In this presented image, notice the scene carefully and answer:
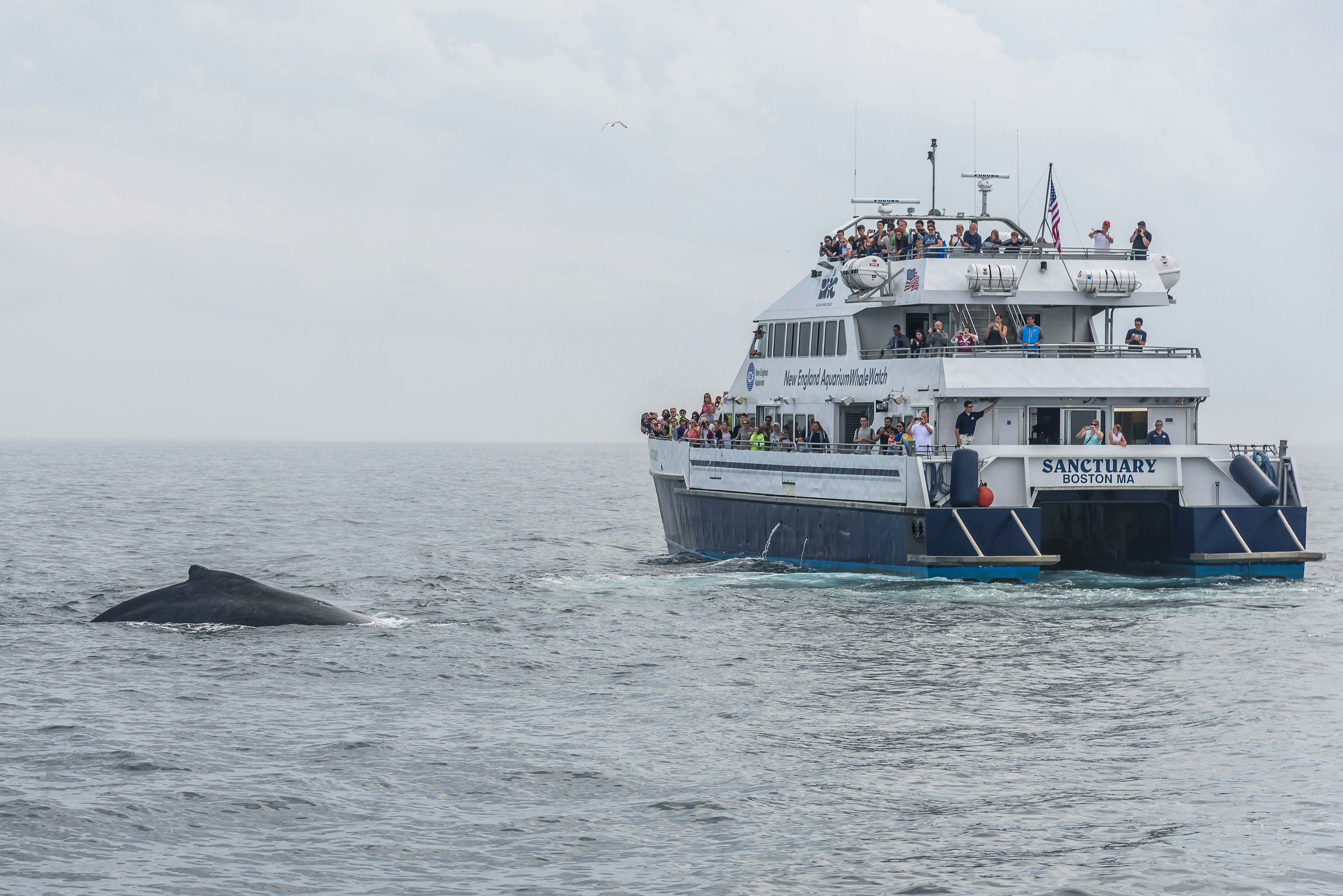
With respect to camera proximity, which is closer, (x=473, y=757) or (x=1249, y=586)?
(x=473, y=757)

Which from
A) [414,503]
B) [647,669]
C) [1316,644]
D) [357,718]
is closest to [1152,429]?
[1316,644]

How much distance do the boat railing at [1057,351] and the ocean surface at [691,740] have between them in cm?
493

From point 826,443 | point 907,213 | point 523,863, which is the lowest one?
point 523,863

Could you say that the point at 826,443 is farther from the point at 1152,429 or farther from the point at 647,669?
the point at 647,669

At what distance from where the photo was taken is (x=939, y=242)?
3456 cm

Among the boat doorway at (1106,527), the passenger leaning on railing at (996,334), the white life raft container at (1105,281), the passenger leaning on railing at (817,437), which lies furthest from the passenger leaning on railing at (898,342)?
the boat doorway at (1106,527)

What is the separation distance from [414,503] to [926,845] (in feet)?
221

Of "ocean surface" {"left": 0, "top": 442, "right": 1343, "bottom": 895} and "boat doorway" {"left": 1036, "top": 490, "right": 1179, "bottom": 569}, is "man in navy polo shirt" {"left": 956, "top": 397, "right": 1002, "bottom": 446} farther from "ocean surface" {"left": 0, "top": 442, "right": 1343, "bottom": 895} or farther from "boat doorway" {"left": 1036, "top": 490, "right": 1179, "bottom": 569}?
"ocean surface" {"left": 0, "top": 442, "right": 1343, "bottom": 895}

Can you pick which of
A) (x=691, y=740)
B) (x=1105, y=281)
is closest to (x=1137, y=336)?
(x=1105, y=281)

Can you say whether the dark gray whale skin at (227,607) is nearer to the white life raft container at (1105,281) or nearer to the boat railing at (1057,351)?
the boat railing at (1057,351)

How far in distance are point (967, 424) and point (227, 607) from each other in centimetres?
1558

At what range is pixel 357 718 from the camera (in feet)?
58.4

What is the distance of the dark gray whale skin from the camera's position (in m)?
24.3

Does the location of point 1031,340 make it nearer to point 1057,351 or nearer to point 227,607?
point 1057,351
